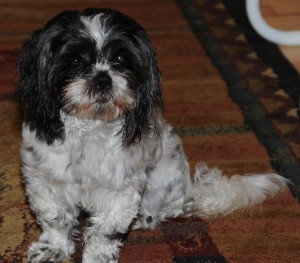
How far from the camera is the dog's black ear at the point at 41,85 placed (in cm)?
276

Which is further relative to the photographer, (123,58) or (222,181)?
(222,181)

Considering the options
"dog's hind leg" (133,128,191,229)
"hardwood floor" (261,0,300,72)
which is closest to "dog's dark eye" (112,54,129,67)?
"dog's hind leg" (133,128,191,229)

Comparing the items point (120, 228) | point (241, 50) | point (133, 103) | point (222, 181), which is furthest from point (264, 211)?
point (241, 50)

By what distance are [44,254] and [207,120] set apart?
1.57m

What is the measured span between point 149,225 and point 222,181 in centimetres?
45

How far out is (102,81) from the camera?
2.74 metres

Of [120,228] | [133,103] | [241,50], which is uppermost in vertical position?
[133,103]

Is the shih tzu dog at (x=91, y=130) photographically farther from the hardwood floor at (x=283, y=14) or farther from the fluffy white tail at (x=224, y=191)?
the hardwood floor at (x=283, y=14)

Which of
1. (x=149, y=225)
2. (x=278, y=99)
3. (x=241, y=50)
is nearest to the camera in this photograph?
(x=149, y=225)

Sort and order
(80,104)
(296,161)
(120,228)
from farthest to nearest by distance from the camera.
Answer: (296,161) < (120,228) < (80,104)

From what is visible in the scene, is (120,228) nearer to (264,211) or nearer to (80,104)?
(80,104)

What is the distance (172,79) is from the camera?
484cm

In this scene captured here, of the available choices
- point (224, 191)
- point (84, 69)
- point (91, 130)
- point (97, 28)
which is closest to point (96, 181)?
point (91, 130)

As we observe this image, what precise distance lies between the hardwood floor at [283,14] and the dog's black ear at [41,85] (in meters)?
2.87
